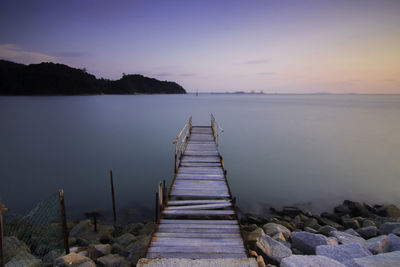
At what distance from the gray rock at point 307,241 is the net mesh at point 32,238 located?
6.05 m

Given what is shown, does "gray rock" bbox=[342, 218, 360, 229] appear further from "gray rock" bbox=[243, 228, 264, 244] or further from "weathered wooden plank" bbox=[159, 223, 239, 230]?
"weathered wooden plank" bbox=[159, 223, 239, 230]

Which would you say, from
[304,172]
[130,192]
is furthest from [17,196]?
[304,172]

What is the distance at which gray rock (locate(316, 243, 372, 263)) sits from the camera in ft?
14.9

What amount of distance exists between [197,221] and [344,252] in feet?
10.2

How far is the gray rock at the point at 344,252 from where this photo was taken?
454cm

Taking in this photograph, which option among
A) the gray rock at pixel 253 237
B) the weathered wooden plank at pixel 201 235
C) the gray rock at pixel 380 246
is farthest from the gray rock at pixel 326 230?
the weathered wooden plank at pixel 201 235

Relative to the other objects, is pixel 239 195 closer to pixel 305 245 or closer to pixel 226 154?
pixel 305 245

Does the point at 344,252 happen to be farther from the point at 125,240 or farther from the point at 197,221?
the point at 125,240

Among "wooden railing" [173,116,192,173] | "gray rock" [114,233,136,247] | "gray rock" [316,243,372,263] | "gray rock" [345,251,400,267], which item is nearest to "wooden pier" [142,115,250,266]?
"wooden railing" [173,116,192,173]

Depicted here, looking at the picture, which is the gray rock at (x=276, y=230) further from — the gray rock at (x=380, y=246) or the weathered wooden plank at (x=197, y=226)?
the weathered wooden plank at (x=197, y=226)

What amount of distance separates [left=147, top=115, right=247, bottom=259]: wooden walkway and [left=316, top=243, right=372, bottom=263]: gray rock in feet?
5.89

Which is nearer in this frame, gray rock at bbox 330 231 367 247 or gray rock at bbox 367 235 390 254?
gray rock at bbox 367 235 390 254

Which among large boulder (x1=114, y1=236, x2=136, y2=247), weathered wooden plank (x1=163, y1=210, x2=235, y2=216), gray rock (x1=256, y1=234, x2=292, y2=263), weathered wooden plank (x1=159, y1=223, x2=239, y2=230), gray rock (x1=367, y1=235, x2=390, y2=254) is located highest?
weathered wooden plank (x1=159, y1=223, x2=239, y2=230)

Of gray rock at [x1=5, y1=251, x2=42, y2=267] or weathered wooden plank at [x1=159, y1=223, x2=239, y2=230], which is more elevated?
weathered wooden plank at [x1=159, y1=223, x2=239, y2=230]
